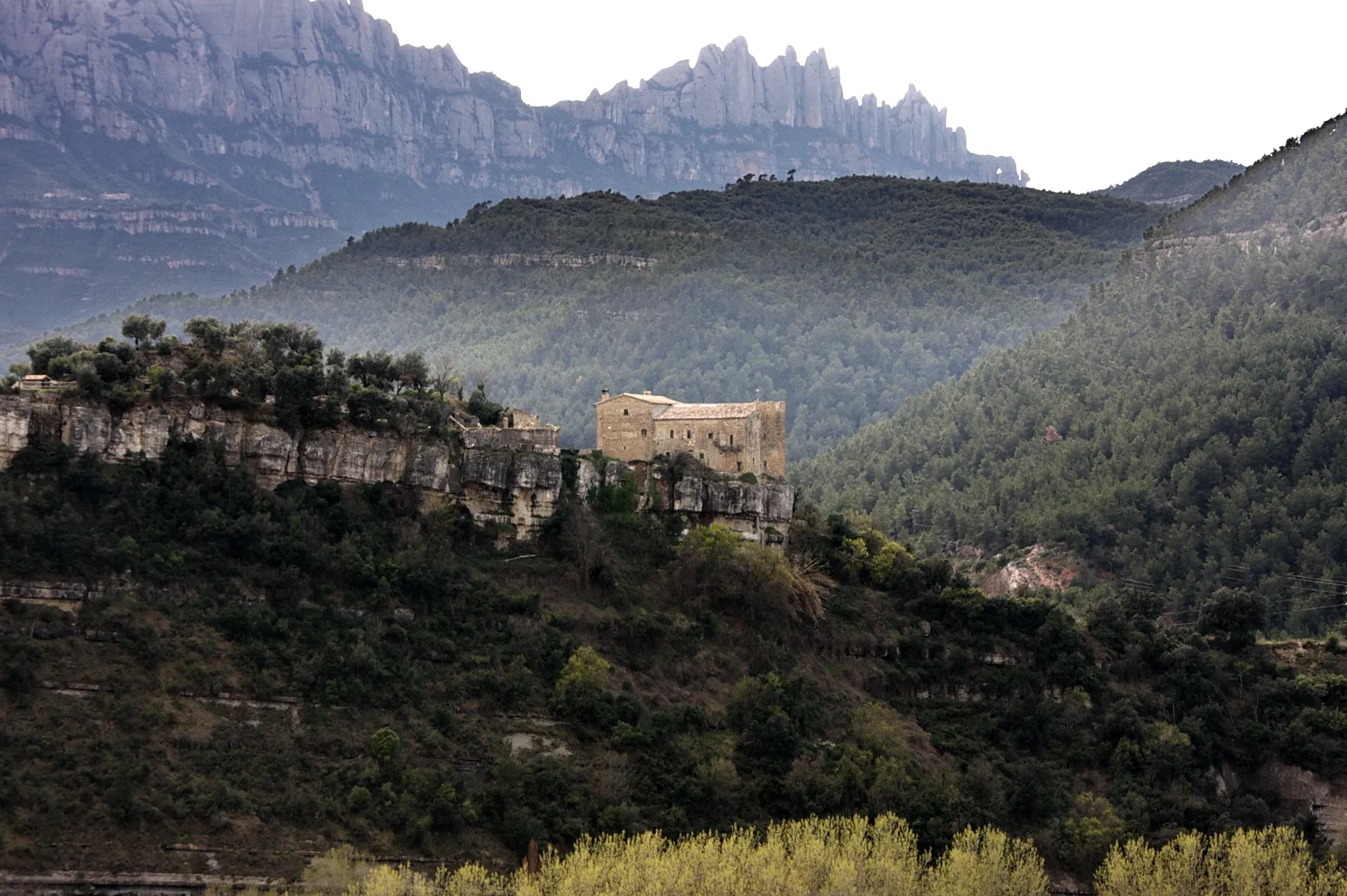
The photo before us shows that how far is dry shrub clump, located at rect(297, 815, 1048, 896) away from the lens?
51875 mm

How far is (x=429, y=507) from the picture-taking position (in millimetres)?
71000

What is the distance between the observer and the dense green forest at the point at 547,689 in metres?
55.8

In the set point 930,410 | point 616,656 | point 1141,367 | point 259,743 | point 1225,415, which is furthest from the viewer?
point 930,410

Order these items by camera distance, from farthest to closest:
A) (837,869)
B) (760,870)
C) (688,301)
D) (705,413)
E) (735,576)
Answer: (688,301) → (705,413) → (735,576) → (837,869) → (760,870)

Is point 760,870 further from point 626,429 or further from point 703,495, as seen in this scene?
point 626,429

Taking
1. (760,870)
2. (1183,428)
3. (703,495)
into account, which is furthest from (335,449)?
(1183,428)

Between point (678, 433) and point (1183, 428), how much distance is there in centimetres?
3978

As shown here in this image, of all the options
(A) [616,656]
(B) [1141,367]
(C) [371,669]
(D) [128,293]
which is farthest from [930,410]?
(D) [128,293]

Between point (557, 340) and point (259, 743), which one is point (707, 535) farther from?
point (557, 340)

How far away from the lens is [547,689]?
65.4 metres

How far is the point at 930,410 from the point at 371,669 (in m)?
70.3

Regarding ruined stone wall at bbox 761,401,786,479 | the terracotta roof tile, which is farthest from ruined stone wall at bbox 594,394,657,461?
ruined stone wall at bbox 761,401,786,479

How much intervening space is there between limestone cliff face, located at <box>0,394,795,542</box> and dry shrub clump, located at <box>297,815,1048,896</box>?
59.4 feet

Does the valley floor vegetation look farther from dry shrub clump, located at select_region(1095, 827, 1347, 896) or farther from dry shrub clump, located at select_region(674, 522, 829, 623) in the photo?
dry shrub clump, located at select_region(674, 522, 829, 623)
